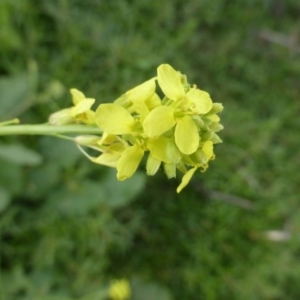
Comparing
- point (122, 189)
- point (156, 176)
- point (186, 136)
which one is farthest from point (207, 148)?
point (156, 176)

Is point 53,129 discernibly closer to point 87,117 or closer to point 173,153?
point 87,117

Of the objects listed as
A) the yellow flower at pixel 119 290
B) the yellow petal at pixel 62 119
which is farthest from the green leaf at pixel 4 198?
the yellow petal at pixel 62 119

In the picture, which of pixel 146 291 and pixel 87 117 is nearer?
pixel 87 117

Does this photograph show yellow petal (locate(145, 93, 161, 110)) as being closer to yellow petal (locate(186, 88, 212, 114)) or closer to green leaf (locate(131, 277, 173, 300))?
yellow petal (locate(186, 88, 212, 114))

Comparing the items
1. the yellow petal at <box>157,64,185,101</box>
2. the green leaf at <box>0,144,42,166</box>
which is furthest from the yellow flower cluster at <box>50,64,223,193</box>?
the green leaf at <box>0,144,42,166</box>

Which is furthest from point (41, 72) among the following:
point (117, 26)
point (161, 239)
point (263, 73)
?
point (263, 73)

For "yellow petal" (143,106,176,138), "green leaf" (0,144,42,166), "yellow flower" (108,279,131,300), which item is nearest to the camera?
"yellow petal" (143,106,176,138)

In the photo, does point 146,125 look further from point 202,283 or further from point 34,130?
point 202,283
